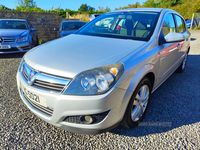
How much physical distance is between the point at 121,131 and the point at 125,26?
1715 millimetres

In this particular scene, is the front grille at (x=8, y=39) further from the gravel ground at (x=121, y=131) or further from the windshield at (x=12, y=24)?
the gravel ground at (x=121, y=131)

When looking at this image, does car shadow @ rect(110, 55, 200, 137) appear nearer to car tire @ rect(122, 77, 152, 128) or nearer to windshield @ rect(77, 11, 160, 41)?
car tire @ rect(122, 77, 152, 128)

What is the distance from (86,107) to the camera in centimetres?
149

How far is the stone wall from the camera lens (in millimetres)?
9953

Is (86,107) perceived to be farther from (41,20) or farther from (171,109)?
(41,20)

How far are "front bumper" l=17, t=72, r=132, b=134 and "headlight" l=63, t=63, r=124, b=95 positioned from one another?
5cm

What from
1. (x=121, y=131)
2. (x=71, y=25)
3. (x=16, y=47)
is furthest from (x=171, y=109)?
(x=71, y=25)

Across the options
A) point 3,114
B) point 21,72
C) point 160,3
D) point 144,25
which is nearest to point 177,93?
point 144,25

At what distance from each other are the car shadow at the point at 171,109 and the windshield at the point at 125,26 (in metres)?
1.16

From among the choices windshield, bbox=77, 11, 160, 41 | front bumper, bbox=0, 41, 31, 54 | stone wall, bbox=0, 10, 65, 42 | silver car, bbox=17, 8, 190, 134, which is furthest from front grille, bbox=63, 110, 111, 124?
stone wall, bbox=0, 10, 65, 42

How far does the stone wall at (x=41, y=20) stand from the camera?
9953 mm

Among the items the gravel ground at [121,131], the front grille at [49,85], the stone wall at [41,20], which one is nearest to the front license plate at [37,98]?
the front grille at [49,85]

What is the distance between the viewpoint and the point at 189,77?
4074 mm

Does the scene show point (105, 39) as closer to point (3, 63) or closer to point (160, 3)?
point (3, 63)
